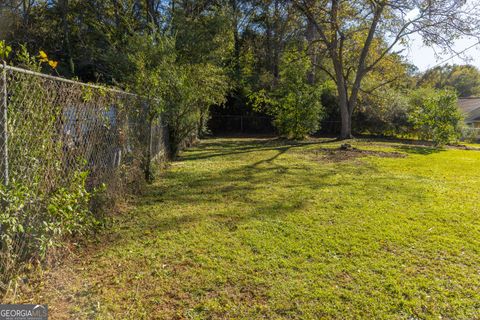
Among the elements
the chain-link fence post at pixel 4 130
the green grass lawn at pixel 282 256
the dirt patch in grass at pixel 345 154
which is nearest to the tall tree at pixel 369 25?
the dirt patch in grass at pixel 345 154

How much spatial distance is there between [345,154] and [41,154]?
9172 millimetres

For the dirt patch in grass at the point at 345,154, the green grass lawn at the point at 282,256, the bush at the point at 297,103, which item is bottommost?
the green grass lawn at the point at 282,256

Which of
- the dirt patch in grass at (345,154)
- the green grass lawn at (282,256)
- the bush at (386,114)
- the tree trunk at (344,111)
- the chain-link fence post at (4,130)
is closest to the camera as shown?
the chain-link fence post at (4,130)

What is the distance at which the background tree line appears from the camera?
34.0 feet

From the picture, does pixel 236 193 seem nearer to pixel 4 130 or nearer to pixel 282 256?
pixel 282 256

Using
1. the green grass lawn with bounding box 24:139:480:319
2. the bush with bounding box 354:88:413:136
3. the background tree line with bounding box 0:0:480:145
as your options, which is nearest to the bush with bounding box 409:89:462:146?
the background tree line with bounding box 0:0:480:145

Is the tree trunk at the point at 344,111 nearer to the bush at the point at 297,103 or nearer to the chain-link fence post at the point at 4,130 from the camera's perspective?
the bush at the point at 297,103

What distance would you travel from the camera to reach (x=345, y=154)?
9.88m

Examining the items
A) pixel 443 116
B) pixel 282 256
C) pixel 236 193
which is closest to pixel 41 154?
pixel 282 256

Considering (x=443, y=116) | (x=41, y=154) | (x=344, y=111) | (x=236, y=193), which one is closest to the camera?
(x=41, y=154)

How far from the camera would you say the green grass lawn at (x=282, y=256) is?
2223mm

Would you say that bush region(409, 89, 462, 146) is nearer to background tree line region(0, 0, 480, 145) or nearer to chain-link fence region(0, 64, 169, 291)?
background tree line region(0, 0, 480, 145)

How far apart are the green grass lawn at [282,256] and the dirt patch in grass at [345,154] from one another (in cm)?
345

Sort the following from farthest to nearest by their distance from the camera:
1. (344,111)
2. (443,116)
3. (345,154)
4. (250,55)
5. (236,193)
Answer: (250,55) < (344,111) < (443,116) < (345,154) < (236,193)
